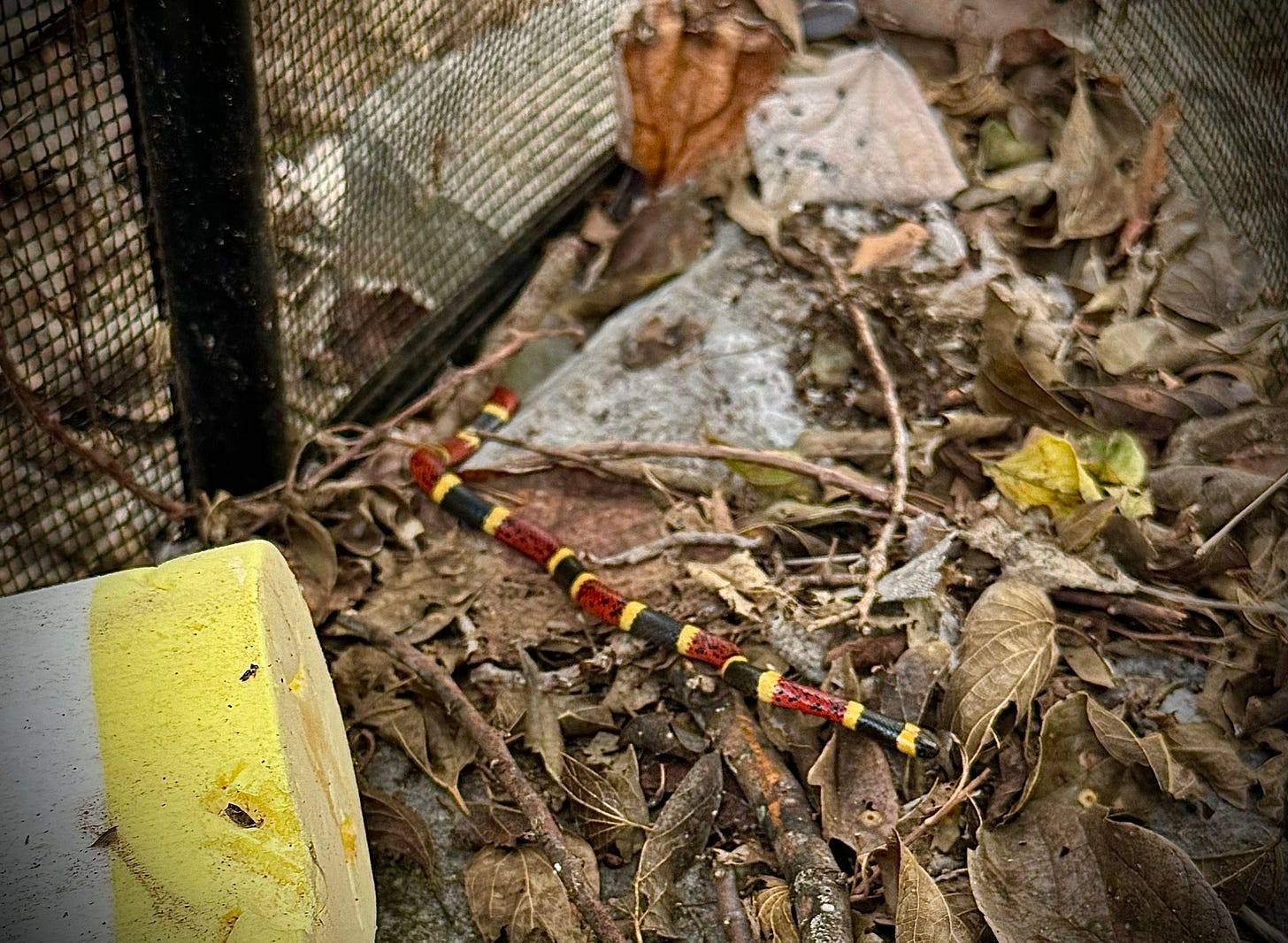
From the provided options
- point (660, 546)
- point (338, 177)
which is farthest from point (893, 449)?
point (338, 177)

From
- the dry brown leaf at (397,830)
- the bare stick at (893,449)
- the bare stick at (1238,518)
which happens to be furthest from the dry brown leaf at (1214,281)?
the dry brown leaf at (397,830)

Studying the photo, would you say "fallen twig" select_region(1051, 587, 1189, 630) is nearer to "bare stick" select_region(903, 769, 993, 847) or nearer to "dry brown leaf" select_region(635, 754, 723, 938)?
"bare stick" select_region(903, 769, 993, 847)

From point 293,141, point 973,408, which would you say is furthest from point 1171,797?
point 293,141

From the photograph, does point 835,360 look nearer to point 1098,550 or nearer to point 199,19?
point 1098,550

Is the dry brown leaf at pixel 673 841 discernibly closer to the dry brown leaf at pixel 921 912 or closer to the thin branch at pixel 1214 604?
the dry brown leaf at pixel 921 912

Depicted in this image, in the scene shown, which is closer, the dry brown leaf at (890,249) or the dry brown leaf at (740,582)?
the dry brown leaf at (740,582)

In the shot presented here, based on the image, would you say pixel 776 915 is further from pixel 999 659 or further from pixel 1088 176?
pixel 1088 176
